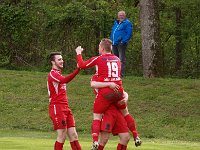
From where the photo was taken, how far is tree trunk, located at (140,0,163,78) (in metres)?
26.9

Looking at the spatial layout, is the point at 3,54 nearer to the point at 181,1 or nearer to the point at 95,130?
the point at 181,1

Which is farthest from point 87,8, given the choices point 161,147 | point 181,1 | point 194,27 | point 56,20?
point 161,147

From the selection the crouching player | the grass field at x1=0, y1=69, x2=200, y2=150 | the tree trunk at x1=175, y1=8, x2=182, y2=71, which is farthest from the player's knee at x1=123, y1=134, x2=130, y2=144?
the tree trunk at x1=175, y1=8, x2=182, y2=71

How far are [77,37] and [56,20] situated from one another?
50.2 inches

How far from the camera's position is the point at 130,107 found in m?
23.1

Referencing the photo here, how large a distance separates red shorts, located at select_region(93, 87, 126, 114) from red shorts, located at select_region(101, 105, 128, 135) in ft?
0.34

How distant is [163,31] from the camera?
118ft

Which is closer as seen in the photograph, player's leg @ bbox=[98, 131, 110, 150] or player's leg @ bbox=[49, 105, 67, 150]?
player's leg @ bbox=[98, 131, 110, 150]

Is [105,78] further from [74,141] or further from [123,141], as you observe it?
[74,141]

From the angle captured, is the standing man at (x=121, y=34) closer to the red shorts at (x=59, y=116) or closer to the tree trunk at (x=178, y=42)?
the tree trunk at (x=178, y=42)

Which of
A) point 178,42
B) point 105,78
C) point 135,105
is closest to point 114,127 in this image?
point 105,78

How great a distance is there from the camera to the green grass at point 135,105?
21500 mm

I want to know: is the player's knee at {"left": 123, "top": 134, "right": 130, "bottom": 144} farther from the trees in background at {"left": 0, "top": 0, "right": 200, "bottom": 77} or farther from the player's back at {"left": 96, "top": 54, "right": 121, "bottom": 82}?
the trees in background at {"left": 0, "top": 0, "right": 200, "bottom": 77}

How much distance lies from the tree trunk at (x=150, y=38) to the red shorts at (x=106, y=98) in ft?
45.7
